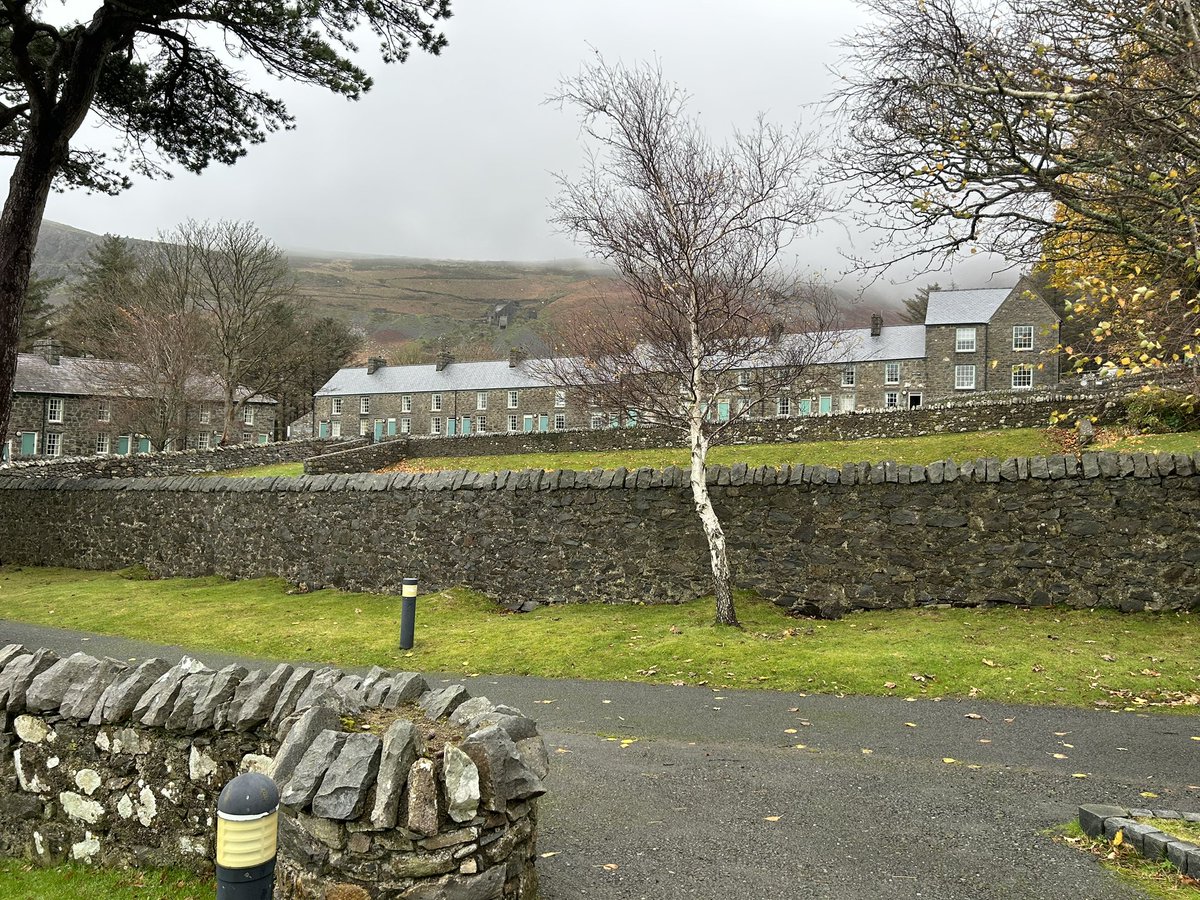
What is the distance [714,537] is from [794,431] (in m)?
20.6

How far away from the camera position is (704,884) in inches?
172

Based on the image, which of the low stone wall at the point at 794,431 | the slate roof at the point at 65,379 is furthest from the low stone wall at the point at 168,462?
the slate roof at the point at 65,379

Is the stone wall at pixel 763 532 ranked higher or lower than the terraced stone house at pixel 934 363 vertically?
lower

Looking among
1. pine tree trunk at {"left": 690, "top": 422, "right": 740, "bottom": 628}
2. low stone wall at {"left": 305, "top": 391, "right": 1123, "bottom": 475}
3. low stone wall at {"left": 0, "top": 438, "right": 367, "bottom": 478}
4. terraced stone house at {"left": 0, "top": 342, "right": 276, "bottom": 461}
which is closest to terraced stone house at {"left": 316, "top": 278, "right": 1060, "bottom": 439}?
low stone wall at {"left": 305, "top": 391, "right": 1123, "bottom": 475}

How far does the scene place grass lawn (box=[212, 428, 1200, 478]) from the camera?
20197 millimetres

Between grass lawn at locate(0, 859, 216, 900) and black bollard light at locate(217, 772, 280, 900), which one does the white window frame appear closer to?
grass lawn at locate(0, 859, 216, 900)

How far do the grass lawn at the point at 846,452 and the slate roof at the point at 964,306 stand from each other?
31701 mm

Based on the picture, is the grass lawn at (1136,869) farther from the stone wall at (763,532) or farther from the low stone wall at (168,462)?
the low stone wall at (168,462)

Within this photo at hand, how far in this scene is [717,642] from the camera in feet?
36.0

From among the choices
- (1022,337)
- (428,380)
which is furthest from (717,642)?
(428,380)

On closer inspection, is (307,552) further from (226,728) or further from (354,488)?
(226,728)

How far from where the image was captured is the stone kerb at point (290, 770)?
11.9 feet

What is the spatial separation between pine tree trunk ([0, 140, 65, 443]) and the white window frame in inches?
2295

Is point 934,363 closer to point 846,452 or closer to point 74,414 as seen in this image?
point 846,452
